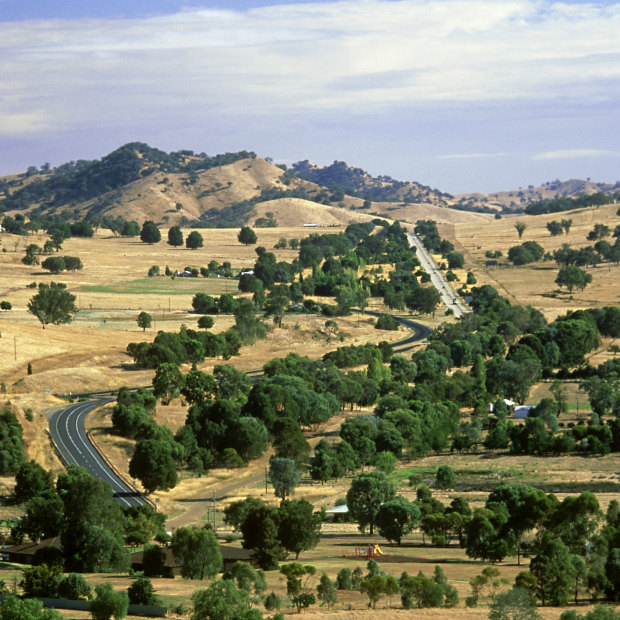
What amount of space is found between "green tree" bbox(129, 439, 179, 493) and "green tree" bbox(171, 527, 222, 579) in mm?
28618

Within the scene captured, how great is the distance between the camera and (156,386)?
126m

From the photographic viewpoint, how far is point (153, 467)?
95000 millimetres

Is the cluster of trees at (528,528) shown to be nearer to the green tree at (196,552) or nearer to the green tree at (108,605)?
the green tree at (196,552)

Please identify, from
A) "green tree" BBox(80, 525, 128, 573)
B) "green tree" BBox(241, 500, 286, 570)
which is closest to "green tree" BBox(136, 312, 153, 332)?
"green tree" BBox(241, 500, 286, 570)

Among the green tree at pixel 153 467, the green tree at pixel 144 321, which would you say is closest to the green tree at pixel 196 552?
the green tree at pixel 153 467

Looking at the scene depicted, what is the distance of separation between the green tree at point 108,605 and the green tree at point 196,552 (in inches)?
514

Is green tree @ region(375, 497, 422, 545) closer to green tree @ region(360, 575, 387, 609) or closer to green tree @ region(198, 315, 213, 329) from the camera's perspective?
green tree @ region(360, 575, 387, 609)

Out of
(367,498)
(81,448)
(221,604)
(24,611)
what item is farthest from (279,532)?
(81,448)

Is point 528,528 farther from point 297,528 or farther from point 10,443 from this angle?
point 10,443

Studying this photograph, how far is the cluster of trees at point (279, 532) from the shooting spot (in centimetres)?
7212

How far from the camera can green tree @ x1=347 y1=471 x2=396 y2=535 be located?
86.8 meters

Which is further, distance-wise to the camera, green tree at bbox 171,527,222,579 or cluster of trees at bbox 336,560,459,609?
green tree at bbox 171,527,222,579

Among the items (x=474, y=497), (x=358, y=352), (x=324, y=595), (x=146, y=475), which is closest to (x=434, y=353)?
(x=358, y=352)

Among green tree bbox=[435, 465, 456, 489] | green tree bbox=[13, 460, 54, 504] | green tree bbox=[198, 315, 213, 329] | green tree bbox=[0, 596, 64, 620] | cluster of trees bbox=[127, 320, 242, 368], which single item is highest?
green tree bbox=[198, 315, 213, 329]
